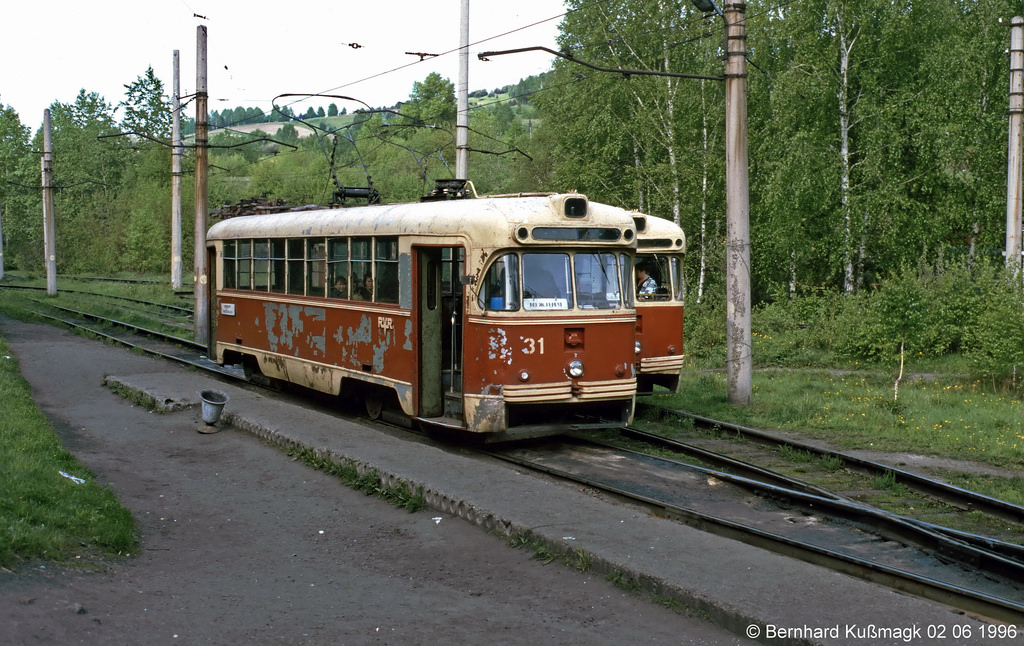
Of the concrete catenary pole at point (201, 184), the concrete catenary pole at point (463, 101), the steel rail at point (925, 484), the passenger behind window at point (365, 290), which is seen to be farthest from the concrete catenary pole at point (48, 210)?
the steel rail at point (925, 484)

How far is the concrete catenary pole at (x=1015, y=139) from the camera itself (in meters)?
18.6

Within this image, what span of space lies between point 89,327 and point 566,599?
2597cm

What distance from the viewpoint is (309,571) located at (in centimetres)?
746

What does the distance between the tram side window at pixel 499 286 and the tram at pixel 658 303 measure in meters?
3.98

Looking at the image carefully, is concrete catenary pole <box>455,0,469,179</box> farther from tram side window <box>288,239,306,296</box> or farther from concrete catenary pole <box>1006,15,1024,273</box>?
concrete catenary pole <box>1006,15,1024,273</box>

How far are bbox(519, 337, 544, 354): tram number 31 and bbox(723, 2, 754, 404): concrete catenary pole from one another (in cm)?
426

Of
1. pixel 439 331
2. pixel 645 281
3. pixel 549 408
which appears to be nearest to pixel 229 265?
pixel 439 331

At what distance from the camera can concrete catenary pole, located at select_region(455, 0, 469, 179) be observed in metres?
19.5

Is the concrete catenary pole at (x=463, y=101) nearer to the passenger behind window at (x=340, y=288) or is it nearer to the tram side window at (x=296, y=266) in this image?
the tram side window at (x=296, y=266)

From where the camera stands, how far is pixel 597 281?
38.7 feet

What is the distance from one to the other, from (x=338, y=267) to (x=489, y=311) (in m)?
3.59

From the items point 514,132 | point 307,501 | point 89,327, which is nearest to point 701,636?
point 307,501

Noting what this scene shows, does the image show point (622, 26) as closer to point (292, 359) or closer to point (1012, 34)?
point (1012, 34)

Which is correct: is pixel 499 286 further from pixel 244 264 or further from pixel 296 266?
pixel 244 264
